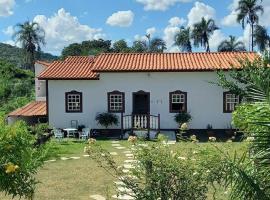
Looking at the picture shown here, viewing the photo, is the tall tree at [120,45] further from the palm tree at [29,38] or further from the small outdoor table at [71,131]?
the small outdoor table at [71,131]

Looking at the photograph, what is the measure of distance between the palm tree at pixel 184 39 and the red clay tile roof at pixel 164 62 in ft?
134

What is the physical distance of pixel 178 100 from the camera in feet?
74.1

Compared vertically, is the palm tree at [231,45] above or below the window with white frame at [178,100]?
above

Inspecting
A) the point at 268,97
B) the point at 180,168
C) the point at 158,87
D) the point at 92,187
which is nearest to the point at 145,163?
the point at 180,168

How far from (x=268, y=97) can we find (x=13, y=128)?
3365mm

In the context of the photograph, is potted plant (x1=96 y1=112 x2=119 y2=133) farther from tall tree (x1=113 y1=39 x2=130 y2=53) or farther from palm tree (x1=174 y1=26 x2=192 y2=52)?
tall tree (x1=113 y1=39 x2=130 y2=53)

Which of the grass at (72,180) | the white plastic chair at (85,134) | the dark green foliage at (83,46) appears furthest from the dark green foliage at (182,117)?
the dark green foliage at (83,46)

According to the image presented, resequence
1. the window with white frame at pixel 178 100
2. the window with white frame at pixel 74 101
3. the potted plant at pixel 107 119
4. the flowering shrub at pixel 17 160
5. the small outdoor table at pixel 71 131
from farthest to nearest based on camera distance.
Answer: the window with white frame at pixel 74 101 < the window with white frame at pixel 178 100 < the potted plant at pixel 107 119 < the small outdoor table at pixel 71 131 < the flowering shrub at pixel 17 160

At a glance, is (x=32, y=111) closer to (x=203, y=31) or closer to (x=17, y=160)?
(x=17, y=160)

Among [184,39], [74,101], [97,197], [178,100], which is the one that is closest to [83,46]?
[184,39]

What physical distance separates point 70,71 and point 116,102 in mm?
2978

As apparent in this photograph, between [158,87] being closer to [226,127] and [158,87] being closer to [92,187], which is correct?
[226,127]

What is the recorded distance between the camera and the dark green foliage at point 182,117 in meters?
22.3

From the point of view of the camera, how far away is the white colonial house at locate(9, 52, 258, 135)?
73.6 ft
